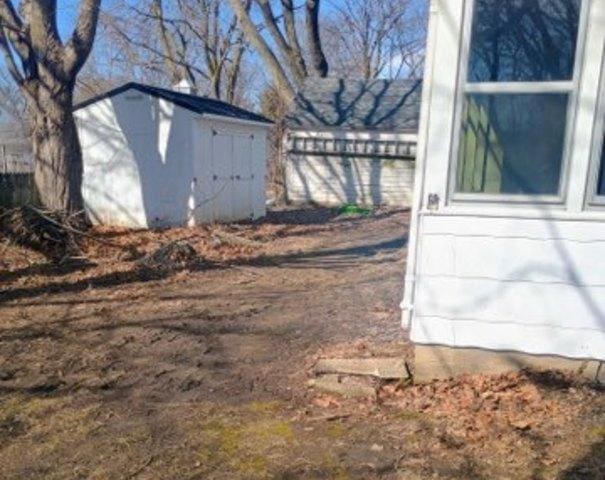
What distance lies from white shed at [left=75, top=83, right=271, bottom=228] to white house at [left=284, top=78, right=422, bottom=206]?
601 cm

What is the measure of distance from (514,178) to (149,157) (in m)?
10.2

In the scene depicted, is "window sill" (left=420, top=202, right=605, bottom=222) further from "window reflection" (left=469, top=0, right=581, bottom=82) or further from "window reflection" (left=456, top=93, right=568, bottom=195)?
"window reflection" (left=469, top=0, right=581, bottom=82)

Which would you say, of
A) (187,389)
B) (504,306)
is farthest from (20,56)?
(504,306)

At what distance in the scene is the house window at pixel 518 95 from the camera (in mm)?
3389

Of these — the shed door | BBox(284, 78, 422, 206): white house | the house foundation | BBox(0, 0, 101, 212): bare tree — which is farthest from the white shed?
the house foundation

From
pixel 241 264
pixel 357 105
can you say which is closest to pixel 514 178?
pixel 241 264

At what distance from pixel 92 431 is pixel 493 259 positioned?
112 inches

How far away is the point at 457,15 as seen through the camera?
3.48 metres

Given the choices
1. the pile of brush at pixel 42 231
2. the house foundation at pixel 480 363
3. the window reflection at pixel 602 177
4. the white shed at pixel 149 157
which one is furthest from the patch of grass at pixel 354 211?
the window reflection at pixel 602 177

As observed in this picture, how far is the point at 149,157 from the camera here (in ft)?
40.6

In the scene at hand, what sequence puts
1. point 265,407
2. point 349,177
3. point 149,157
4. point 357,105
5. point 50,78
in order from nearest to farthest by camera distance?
point 265,407, point 50,78, point 149,157, point 349,177, point 357,105

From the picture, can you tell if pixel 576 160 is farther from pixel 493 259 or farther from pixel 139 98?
pixel 139 98

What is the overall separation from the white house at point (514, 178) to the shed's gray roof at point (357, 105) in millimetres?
15060

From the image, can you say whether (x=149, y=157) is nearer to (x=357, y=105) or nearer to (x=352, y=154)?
(x=352, y=154)
